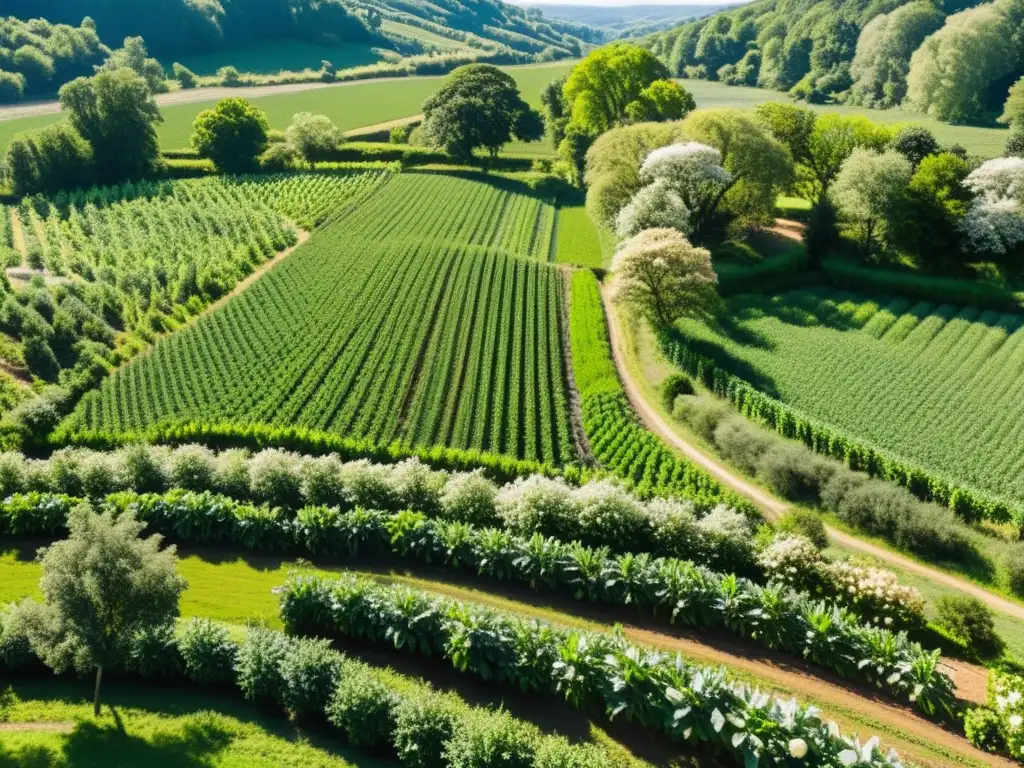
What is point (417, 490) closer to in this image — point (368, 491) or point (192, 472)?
point (368, 491)

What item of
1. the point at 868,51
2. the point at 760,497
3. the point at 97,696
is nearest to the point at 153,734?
the point at 97,696

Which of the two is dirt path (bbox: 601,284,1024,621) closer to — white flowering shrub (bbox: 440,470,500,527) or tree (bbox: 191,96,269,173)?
white flowering shrub (bbox: 440,470,500,527)

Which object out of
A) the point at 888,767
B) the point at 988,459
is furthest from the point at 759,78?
the point at 888,767

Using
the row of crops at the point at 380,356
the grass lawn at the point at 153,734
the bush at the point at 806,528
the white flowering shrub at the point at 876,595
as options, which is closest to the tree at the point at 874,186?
the row of crops at the point at 380,356

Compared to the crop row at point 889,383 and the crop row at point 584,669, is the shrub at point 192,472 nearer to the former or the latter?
the crop row at point 584,669

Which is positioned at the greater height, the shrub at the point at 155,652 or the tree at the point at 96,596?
the tree at the point at 96,596

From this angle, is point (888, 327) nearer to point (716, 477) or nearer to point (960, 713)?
point (716, 477)
